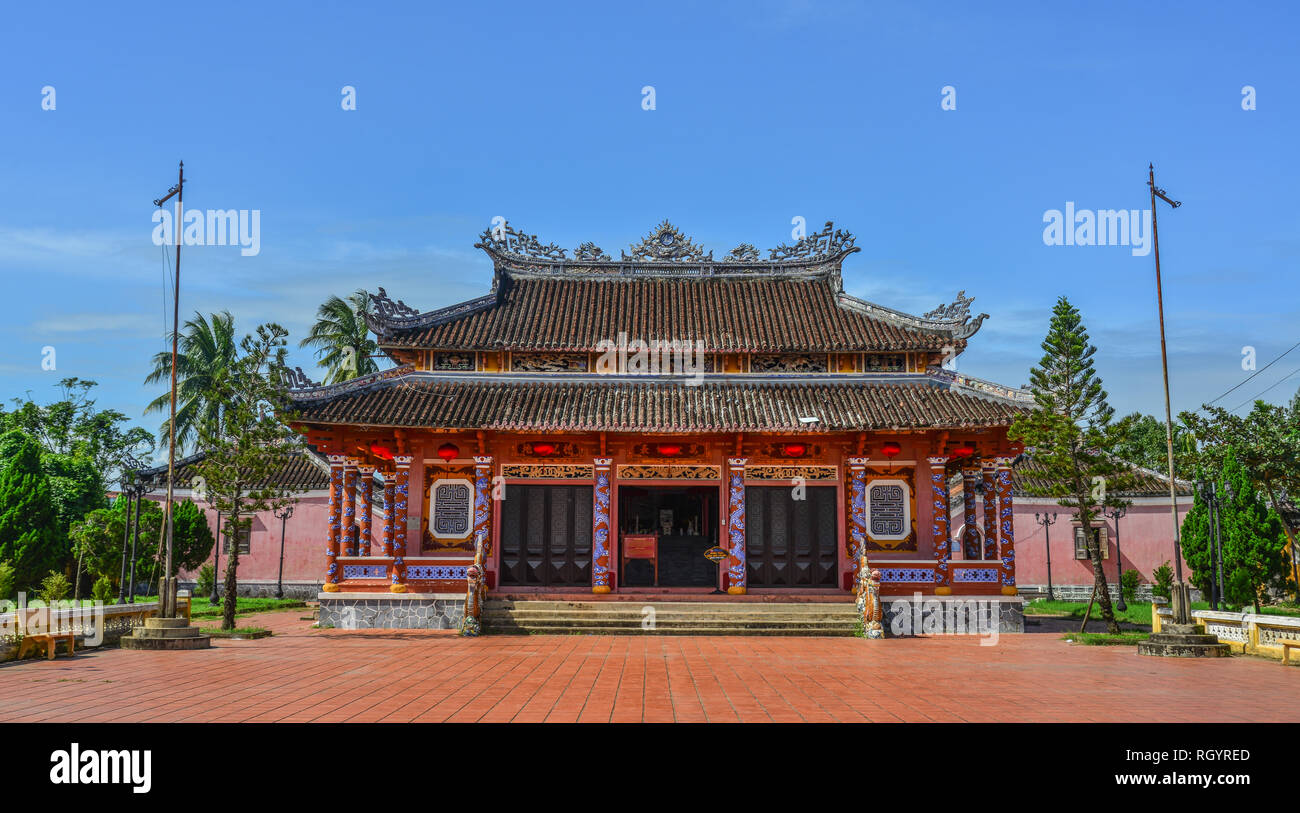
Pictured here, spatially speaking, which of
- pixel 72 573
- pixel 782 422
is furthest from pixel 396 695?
pixel 72 573

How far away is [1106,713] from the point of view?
25.3 ft

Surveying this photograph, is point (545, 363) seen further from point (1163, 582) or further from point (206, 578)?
point (1163, 582)

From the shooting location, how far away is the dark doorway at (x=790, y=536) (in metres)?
19.5

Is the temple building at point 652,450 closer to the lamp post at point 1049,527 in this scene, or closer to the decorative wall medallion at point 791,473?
the decorative wall medallion at point 791,473

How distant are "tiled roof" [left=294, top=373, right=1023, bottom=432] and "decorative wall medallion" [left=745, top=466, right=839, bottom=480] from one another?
4.73ft

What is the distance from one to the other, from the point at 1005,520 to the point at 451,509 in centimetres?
1252

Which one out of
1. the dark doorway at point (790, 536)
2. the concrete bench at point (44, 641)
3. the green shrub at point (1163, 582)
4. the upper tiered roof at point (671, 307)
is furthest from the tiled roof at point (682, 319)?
the green shrub at point (1163, 582)

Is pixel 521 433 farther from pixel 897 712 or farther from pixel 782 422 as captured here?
pixel 897 712

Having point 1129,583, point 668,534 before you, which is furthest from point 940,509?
point 1129,583

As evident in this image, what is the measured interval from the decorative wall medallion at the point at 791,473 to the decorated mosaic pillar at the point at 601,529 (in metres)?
3.24

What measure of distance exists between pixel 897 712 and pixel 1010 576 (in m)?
12.2

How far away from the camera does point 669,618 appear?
17.1 m

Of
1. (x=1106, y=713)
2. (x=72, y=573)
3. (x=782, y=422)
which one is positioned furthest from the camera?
(x=72, y=573)

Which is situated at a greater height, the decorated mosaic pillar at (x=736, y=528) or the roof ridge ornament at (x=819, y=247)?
the roof ridge ornament at (x=819, y=247)
